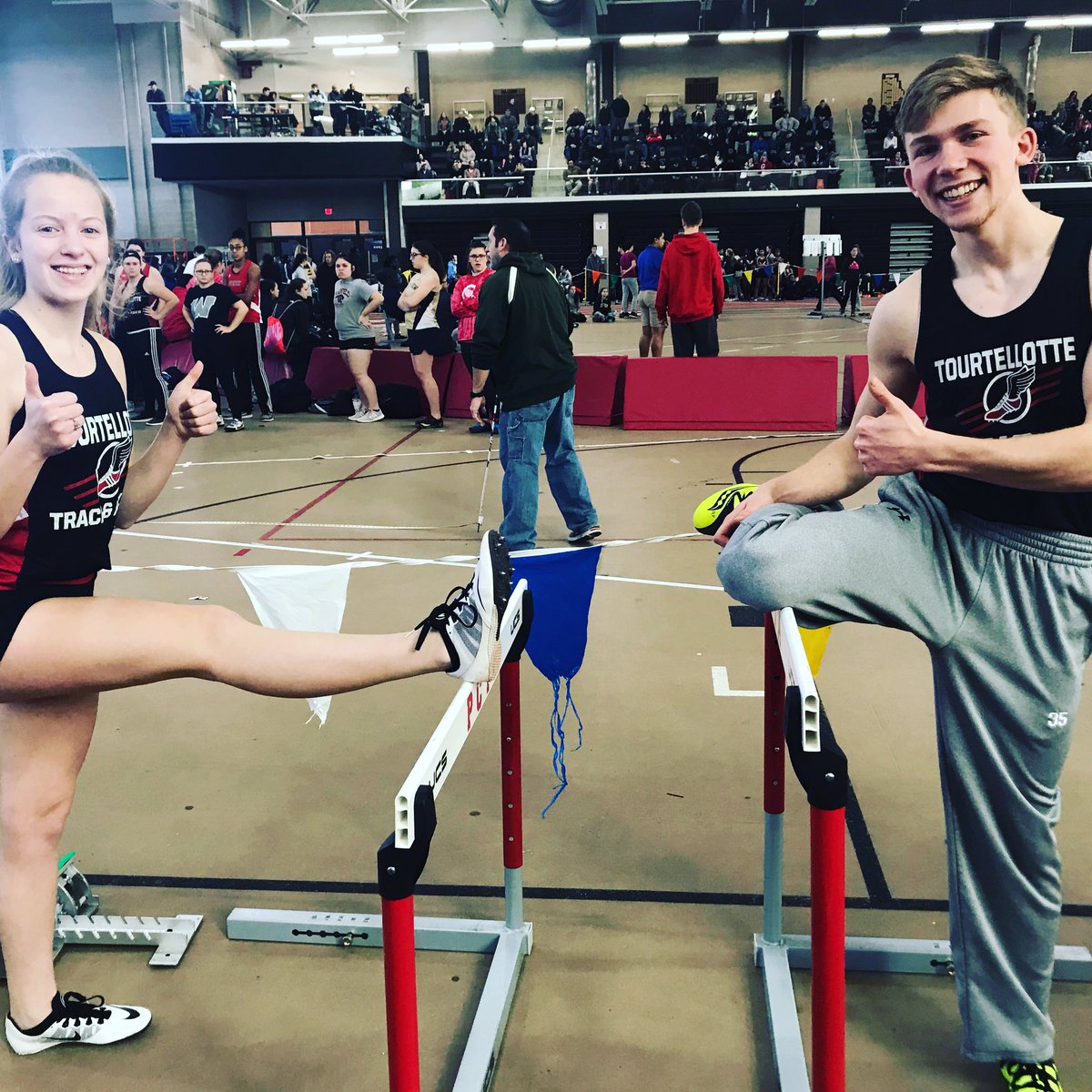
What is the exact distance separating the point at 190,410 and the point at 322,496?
17.9ft

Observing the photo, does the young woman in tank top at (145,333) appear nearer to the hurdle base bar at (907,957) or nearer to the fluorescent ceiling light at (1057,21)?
the hurdle base bar at (907,957)

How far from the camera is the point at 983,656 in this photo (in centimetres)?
200

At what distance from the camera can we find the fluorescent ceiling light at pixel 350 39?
105 feet

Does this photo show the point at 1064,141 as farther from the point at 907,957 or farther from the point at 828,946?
the point at 828,946

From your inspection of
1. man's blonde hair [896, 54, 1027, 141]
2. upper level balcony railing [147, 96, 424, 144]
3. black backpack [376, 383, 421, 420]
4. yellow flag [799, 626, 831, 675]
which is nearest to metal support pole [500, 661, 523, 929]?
yellow flag [799, 626, 831, 675]

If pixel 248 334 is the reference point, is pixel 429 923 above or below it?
below

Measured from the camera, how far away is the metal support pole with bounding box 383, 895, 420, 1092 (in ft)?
4.66

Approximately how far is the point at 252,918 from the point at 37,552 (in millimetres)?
1189

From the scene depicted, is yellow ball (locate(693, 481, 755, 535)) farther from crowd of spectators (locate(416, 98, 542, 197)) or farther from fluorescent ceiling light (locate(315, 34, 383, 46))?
fluorescent ceiling light (locate(315, 34, 383, 46))

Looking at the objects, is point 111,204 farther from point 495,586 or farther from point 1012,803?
point 1012,803

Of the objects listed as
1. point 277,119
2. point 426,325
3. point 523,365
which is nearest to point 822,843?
point 523,365

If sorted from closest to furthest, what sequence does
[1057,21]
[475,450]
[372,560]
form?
[372,560] < [475,450] < [1057,21]

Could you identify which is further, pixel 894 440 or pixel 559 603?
pixel 559 603

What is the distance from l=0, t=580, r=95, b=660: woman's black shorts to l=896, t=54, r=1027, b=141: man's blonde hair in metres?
1.82
